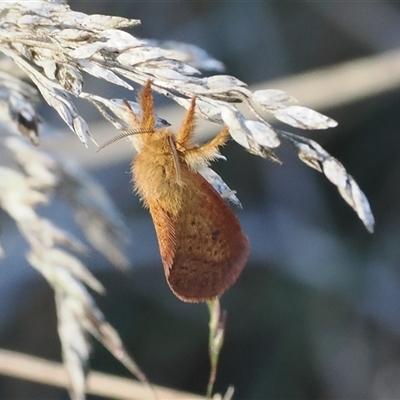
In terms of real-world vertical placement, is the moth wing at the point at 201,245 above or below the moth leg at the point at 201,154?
below

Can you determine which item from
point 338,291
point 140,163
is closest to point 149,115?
point 140,163

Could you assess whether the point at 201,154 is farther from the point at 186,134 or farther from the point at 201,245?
the point at 201,245

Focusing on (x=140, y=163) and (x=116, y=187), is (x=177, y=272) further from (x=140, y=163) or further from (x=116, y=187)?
(x=116, y=187)

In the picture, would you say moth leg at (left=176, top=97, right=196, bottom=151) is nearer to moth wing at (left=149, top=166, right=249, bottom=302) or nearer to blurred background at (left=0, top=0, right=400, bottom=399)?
moth wing at (left=149, top=166, right=249, bottom=302)

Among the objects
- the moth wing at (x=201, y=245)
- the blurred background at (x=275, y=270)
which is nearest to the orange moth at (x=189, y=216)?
the moth wing at (x=201, y=245)

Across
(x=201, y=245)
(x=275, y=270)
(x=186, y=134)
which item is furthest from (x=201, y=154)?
(x=275, y=270)

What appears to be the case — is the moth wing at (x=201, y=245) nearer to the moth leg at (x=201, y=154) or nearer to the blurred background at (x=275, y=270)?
the moth leg at (x=201, y=154)
